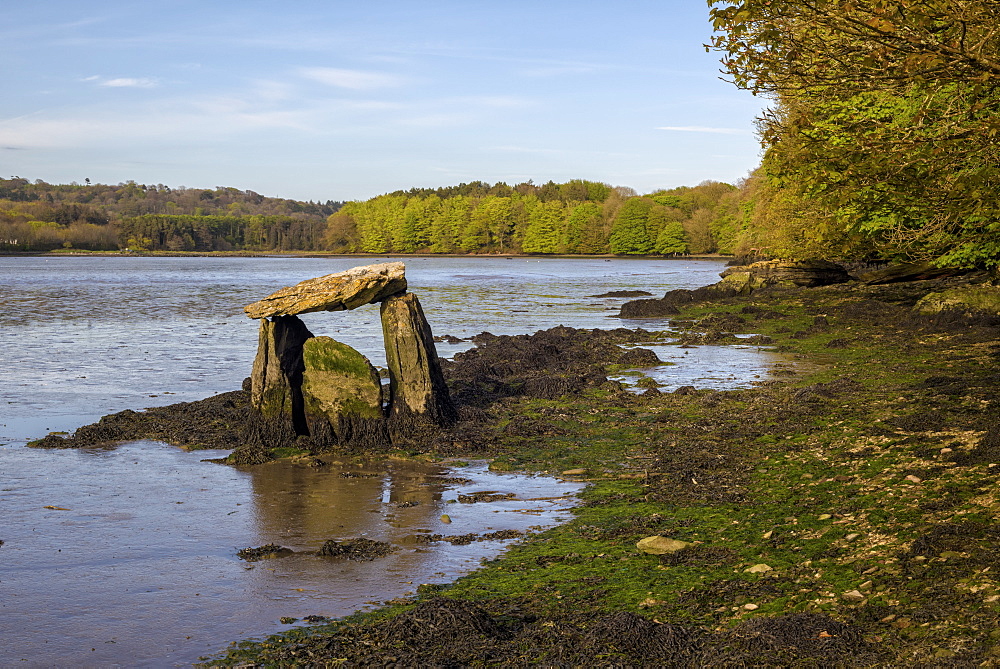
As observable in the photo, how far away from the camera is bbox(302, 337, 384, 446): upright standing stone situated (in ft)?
41.3

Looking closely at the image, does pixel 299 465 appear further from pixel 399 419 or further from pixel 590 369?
pixel 590 369

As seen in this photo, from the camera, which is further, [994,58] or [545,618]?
[994,58]

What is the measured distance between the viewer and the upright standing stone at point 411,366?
12.9 m

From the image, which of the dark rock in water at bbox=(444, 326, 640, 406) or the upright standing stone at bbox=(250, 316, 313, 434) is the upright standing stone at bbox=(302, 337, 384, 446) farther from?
the dark rock in water at bbox=(444, 326, 640, 406)

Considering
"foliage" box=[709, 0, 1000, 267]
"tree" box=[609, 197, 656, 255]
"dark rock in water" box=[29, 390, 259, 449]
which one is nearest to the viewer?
"foliage" box=[709, 0, 1000, 267]

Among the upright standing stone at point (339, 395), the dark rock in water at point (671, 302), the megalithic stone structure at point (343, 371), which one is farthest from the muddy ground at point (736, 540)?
the dark rock in water at point (671, 302)

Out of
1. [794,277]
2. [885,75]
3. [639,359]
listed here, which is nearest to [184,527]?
[885,75]

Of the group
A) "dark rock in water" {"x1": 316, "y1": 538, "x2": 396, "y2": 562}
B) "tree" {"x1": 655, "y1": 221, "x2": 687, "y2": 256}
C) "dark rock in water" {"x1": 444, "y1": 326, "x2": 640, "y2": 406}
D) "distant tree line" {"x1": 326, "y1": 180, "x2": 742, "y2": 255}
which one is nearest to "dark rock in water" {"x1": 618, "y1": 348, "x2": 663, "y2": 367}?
"dark rock in water" {"x1": 444, "y1": 326, "x2": 640, "y2": 406}

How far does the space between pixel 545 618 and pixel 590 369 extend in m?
12.4

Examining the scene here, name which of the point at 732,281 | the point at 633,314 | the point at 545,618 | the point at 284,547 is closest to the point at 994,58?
the point at 545,618

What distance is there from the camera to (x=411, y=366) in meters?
13.0

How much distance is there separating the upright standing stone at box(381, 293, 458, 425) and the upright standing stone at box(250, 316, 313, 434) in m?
1.31

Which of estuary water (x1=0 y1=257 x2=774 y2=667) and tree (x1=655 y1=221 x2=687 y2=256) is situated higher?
tree (x1=655 y1=221 x2=687 y2=256)

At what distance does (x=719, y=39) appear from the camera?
31.9 feet
